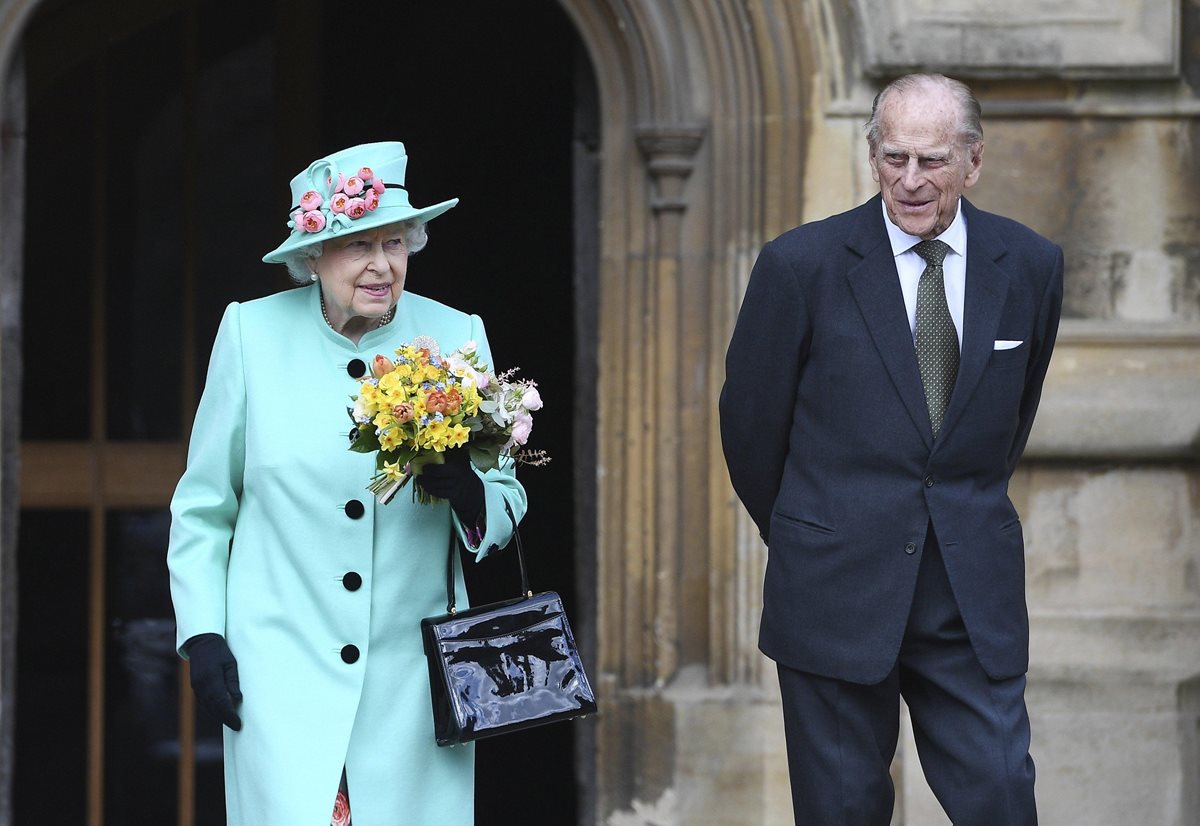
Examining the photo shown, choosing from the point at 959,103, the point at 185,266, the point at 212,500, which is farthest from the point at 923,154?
the point at 185,266

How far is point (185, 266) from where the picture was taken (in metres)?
6.55

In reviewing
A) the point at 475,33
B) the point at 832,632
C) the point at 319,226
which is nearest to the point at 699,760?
the point at 832,632

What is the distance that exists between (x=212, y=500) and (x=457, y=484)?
0.48 meters

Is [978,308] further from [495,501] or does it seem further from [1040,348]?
[495,501]

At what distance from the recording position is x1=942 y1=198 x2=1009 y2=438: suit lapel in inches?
131

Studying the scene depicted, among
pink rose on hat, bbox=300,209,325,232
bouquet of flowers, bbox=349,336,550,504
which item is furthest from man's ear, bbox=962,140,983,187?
pink rose on hat, bbox=300,209,325,232

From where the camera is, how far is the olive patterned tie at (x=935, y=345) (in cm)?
335

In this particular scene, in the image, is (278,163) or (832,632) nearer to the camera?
(832,632)

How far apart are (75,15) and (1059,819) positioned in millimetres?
4010

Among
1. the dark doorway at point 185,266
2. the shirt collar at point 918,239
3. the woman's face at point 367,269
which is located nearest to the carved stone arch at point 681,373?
the dark doorway at point 185,266

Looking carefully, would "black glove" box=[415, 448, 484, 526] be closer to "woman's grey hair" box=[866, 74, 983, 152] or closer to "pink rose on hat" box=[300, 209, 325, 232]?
"pink rose on hat" box=[300, 209, 325, 232]

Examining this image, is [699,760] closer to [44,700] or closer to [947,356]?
[947,356]

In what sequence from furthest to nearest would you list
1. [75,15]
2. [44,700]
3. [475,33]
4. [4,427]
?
[475,33]
[44,700]
[75,15]
[4,427]

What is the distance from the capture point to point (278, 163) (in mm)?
6816
